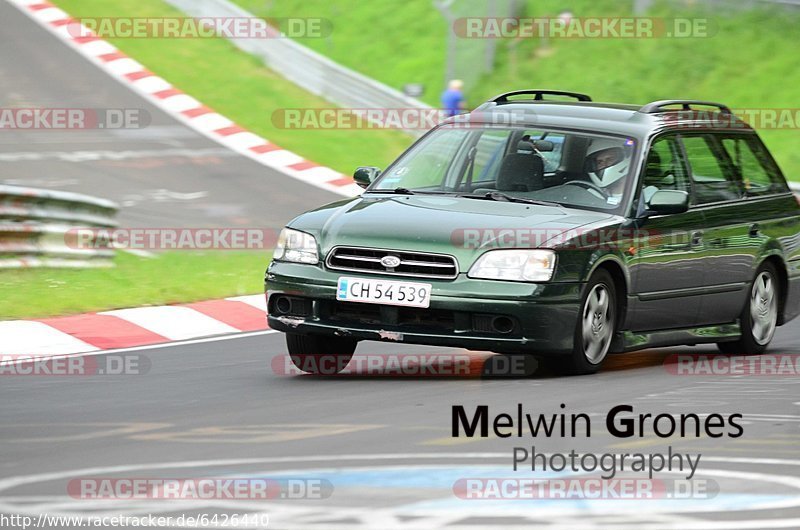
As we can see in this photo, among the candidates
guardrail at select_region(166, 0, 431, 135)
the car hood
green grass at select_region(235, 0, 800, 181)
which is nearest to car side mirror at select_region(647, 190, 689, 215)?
the car hood

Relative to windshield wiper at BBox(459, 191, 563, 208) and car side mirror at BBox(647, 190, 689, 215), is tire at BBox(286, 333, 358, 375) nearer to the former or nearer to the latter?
windshield wiper at BBox(459, 191, 563, 208)

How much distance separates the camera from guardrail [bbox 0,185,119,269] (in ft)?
44.6

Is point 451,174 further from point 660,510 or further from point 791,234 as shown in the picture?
point 660,510

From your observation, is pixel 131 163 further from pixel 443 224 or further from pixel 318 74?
pixel 443 224

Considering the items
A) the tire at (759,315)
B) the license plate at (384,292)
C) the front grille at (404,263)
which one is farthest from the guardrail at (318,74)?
the license plate at (384,292)

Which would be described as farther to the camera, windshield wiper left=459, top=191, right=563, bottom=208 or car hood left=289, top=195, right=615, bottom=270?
windshield wiper left=459, top=191, right=563, bottom=208

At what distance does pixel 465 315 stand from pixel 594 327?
0.85 metres

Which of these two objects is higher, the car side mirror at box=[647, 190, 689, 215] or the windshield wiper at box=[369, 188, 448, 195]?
the windshield wiper at box=[369, 188, 448, 195]

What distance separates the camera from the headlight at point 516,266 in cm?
891

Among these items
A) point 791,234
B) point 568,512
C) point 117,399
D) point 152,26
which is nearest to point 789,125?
point 152,26

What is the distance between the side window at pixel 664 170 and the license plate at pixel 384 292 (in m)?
1.84

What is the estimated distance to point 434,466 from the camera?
645cm

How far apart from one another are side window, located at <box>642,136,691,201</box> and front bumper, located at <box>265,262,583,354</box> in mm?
1357

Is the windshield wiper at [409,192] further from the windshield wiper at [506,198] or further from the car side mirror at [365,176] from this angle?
the car side mirror at [365,176]
